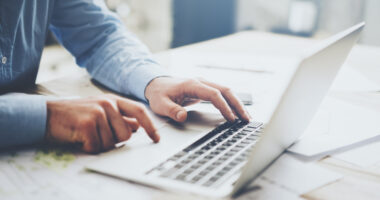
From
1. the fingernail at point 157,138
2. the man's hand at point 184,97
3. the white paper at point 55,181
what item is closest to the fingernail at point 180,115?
the man's hand at point 184,97

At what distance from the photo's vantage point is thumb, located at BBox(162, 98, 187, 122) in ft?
2.35

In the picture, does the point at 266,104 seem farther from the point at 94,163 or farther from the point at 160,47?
the point at 160,47

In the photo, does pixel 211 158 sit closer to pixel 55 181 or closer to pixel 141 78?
pixel 55 181

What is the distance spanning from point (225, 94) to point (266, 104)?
151mm

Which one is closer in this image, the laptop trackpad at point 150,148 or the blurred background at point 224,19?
the laptop trackpad at point 150,148

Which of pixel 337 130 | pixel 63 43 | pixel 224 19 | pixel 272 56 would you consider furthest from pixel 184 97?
pixel 224 19

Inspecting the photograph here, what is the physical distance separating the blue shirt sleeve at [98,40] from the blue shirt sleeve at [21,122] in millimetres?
362

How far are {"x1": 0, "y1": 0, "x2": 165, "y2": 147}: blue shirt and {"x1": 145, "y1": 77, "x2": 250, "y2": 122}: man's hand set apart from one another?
0.22ft

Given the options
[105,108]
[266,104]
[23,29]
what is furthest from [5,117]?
[266,104]

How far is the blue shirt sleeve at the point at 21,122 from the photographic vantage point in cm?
58

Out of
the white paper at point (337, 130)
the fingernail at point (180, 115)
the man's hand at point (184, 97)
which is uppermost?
the man's hand at point (184, 97)

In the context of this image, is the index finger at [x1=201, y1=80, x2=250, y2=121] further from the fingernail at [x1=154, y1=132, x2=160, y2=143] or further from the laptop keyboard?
the fingernail at [x1=154, y1=132, x2=160, y2=143]

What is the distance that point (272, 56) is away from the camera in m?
1.41

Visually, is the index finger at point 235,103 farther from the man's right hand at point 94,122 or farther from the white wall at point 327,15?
the white wall at point 327,15
